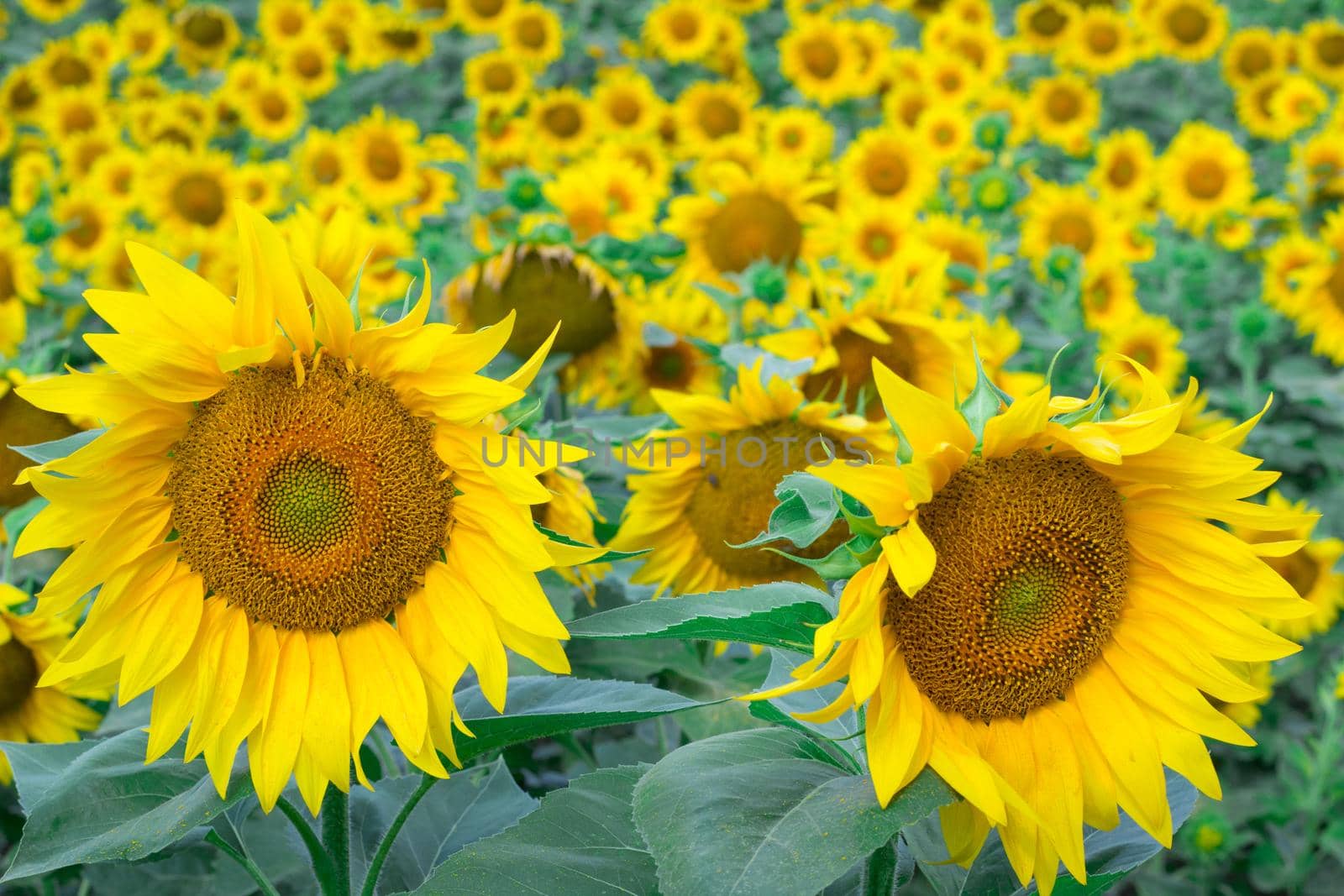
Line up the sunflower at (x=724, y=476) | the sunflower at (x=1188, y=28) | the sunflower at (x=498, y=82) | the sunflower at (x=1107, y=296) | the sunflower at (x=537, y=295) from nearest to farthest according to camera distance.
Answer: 1. the sunflower at (x=724, y=476)
2. the sunflower at (x=537, y=295)
3. the sunflower at (x=1107, y=296)
4. the sunflower at (x=498, y=82)
5. the sunflower at (x=1188, y=28)

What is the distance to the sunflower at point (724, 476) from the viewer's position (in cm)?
182

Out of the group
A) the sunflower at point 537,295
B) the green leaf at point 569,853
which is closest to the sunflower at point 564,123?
the sunflower at point 537,295

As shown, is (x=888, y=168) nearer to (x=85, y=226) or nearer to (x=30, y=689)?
(x=85, y=226)

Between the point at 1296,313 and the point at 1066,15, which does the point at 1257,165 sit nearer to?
the point at 1066,15

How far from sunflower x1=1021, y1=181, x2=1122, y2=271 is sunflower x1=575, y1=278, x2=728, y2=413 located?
163cm

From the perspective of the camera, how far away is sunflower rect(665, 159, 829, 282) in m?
3.14

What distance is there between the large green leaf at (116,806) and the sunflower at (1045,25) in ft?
16.8

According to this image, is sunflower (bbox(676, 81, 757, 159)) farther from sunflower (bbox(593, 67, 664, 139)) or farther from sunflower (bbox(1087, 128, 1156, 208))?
sunflower (bbox(1087, 128, 1156, 208))

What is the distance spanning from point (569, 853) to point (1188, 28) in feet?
16.7

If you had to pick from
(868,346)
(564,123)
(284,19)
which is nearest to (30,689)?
(868,346)

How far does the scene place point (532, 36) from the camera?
4988 mm

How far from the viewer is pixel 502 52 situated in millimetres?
A: 4867

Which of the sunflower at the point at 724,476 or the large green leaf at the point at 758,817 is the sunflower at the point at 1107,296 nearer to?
the sunflower at the point at 724,476

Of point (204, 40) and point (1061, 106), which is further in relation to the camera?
point (204, 40)
